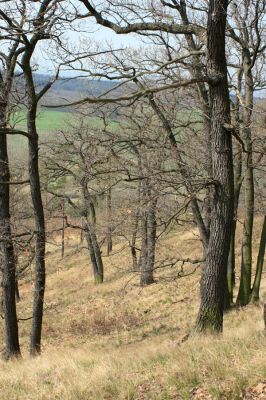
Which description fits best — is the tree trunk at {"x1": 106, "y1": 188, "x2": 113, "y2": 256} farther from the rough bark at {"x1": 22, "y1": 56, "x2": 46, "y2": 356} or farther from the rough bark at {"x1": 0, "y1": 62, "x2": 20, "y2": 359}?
the rough bark at {"x1": 0, "y1": 62, "x2": 20, "y2": 359}

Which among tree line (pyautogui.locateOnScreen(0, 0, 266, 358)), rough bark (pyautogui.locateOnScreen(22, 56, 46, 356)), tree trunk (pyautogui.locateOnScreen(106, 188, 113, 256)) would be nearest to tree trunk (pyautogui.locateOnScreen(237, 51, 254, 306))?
tree line (pyautogui.locateOnScreen(0, 0, 266, 358))

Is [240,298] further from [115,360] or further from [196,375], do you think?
[196,375]

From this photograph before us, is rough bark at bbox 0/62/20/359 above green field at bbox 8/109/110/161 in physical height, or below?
below

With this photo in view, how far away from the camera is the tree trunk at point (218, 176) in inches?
270

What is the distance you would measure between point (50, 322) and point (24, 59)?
478 inches

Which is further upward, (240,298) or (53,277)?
(240,298)

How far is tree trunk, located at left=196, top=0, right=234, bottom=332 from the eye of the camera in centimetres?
685

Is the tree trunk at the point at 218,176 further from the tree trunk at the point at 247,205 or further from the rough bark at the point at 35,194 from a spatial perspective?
the tree trunk at the point at 247,205

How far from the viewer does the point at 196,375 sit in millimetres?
5051

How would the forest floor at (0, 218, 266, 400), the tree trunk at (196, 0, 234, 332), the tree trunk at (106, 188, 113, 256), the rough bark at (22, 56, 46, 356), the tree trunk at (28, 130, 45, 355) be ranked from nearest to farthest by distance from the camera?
the forest floor at (0, 218, 266, 400), the tree trunk at (196, 0, 234, 332), the rough bark at (22, 56, 46, 356), the tree trunk at (28, 130, 45, 355), the tree trunk at (106, 188, 113, 256)

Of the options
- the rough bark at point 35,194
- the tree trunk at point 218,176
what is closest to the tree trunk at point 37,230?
the rough bark at point 35,194

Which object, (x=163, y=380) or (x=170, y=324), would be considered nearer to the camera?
(x=163, y=380)

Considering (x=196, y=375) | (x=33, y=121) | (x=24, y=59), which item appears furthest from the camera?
(x=33, y=121)

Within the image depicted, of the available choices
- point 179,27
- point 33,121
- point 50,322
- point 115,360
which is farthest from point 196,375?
point 50,322
